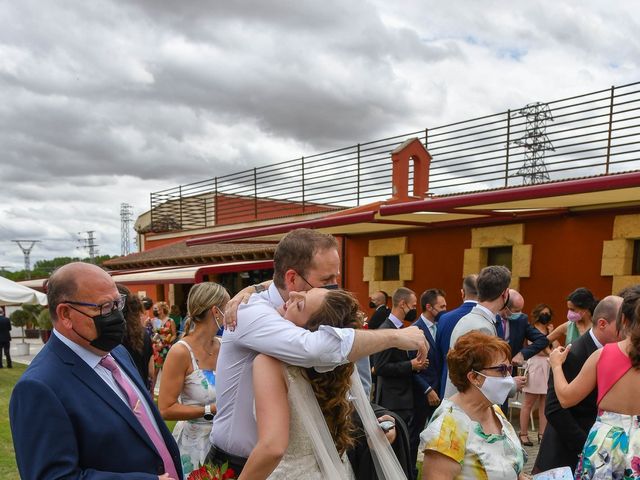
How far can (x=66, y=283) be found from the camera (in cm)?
199

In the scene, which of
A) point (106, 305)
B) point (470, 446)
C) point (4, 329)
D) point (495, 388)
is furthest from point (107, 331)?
point (4, 329)

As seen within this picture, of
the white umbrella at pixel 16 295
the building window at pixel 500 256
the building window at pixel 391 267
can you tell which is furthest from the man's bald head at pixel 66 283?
the white umbrella at pixel 16 295

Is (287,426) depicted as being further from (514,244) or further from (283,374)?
(514,244)

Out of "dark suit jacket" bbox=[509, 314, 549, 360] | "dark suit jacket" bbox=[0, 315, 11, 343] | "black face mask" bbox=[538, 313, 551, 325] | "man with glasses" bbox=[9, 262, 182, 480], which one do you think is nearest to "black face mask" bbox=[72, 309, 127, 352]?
"man with glasses" bbox=[9, 262, 182, 480]

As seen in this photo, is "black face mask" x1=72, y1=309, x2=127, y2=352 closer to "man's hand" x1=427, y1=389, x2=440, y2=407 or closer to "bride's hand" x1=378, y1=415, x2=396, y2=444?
"bride's hand" x1=378, y1=415, x2=396, y2=444

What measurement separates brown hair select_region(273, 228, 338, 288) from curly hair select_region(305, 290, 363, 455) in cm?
28

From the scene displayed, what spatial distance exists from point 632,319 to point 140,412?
233cm

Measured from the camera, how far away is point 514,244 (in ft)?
29.3

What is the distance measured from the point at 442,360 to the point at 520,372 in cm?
270

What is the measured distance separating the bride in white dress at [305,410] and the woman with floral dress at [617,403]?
1.35 m

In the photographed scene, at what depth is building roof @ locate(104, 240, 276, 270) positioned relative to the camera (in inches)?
636

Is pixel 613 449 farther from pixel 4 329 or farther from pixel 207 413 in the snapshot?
pixel 4 329

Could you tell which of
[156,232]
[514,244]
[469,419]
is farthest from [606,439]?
[156,232]

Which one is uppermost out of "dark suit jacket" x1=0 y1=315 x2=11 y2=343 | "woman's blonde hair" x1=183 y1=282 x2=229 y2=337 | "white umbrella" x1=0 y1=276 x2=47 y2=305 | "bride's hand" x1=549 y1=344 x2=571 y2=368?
"woman's blonde hair" x1=183 y1=282 x2=229 y2=337
